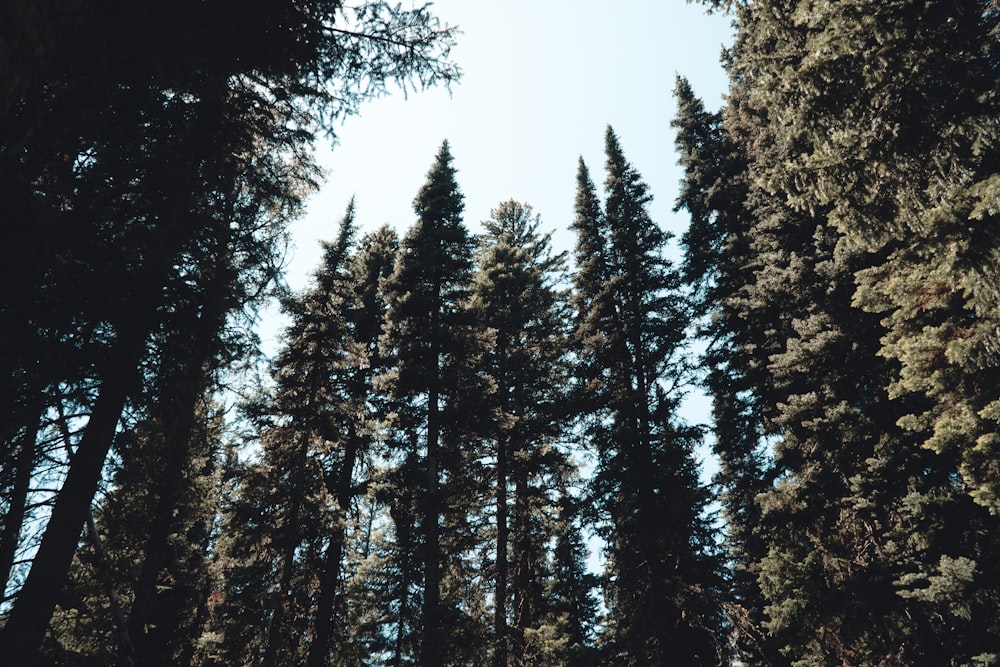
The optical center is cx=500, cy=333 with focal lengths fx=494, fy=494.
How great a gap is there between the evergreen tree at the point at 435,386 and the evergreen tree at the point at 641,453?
471 centimetres

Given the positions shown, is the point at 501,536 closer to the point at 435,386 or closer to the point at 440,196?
the point at 435,386

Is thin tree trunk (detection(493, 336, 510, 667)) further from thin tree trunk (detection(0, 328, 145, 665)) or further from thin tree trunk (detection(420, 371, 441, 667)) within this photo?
thin tree trunk (detection(0, 328, 145, 665))

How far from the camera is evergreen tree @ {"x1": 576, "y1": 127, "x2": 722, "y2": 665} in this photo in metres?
13.8

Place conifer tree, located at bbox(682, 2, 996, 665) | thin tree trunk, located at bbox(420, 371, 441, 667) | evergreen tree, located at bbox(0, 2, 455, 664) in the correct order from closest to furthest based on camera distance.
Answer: evergreen tree, located at bbox(0, 2, 455, 664) → conifer tree, located at bbox(682, 2, 996, 665) → thin tree trunk, located at bbox(420, 371, 441, 667)

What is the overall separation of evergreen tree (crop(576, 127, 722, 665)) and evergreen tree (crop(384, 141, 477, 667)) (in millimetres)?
4706

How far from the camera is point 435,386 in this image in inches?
635

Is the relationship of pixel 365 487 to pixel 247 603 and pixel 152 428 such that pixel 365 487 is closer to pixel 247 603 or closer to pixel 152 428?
pixel 247 603

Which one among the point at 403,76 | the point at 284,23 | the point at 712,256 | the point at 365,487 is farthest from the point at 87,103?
the point at 712,256

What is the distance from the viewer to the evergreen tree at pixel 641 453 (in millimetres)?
13789

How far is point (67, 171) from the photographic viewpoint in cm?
654

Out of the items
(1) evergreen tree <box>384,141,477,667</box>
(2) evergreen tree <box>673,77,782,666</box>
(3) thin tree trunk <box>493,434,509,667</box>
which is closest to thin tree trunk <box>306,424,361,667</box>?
(1) evergreen tree <box>384,141,477,667</box>

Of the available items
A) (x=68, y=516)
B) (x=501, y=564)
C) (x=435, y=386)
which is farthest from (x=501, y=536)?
(x=68, y=516)

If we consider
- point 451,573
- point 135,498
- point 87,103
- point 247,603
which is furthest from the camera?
point 451,573

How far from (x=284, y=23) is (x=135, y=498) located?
10903 millimetres
